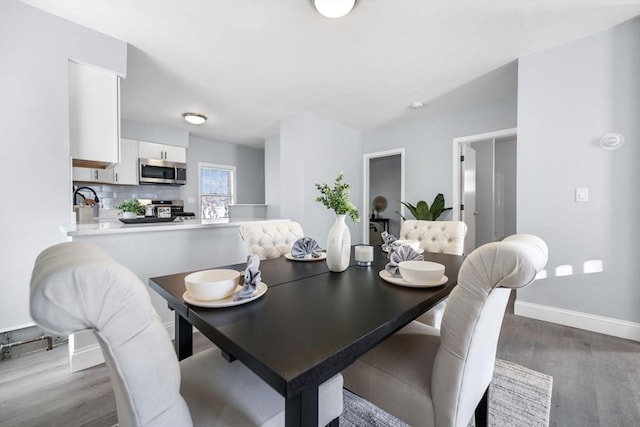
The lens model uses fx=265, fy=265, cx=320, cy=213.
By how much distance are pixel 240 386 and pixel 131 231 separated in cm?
172

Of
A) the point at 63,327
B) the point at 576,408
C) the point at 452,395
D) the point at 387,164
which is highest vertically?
the point at 387,164

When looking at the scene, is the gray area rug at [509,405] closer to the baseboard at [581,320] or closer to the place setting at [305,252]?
the place setting at [305,252]

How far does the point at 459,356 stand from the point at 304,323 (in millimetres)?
499

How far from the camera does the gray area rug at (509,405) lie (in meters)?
1.34

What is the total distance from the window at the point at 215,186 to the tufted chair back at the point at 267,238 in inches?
144

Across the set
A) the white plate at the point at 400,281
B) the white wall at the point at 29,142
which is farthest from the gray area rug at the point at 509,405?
the white wall at the point at 29,142

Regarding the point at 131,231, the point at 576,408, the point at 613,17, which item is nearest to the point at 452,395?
the point at 576,408

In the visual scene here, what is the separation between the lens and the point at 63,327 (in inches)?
18.9

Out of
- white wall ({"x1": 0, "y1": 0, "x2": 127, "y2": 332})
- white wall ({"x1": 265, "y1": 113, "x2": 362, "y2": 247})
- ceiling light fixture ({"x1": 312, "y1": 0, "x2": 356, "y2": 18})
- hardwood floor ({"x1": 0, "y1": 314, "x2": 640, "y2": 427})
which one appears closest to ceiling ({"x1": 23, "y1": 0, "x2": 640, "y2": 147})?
ceiling light fixture ({"x1": 312, "y1": 0, "x2": 356, "y2": 18})

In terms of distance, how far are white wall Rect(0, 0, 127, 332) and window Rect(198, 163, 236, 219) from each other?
3.38 meters

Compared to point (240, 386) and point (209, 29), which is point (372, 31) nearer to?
point (209, 29)

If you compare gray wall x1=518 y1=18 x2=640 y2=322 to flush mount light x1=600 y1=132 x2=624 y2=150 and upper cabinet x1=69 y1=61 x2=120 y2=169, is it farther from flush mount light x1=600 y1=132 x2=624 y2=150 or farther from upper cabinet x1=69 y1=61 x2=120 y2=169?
upper cabinet x1=69 y1=61 x2=120 y2=169

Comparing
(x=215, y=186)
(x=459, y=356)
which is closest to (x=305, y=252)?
(x=459, y=356)

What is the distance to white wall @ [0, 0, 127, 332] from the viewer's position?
1.76 meters
